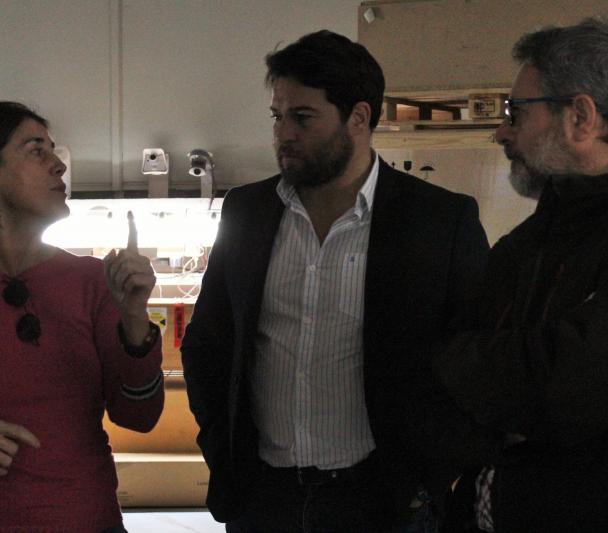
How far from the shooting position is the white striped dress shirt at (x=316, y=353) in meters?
2.22

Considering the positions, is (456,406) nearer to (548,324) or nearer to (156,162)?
(548,324)

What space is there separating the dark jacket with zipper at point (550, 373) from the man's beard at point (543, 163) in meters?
0.05

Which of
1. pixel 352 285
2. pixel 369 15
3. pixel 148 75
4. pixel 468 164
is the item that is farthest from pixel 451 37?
pixel 148 75

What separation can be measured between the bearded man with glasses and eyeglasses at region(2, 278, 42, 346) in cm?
97

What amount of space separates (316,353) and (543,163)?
0.73m

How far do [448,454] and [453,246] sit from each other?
26.0 inches

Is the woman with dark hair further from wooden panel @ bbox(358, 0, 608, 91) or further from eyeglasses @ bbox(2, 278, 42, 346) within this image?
wooden panel @ bbox(358, 0, 608, 91)

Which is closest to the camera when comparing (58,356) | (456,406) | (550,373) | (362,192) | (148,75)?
(550,373)

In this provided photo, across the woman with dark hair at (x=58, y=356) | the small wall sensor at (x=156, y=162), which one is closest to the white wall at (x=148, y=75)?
the small wall sensor at (x=156, y=162)

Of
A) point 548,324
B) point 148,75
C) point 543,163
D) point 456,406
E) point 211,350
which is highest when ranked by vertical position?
point 148,75

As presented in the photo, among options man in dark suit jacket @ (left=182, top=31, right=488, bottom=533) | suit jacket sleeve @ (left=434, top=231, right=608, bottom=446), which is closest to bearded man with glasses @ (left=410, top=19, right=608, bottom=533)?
suit jacket sleeve @ (left=434, top=231, right=608, bottom=446)

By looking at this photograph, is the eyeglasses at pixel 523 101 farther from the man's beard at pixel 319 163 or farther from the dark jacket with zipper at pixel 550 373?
the man's beard at pixel 319 163

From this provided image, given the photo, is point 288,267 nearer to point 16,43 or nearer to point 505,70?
point 505,70

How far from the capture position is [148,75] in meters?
6.61
